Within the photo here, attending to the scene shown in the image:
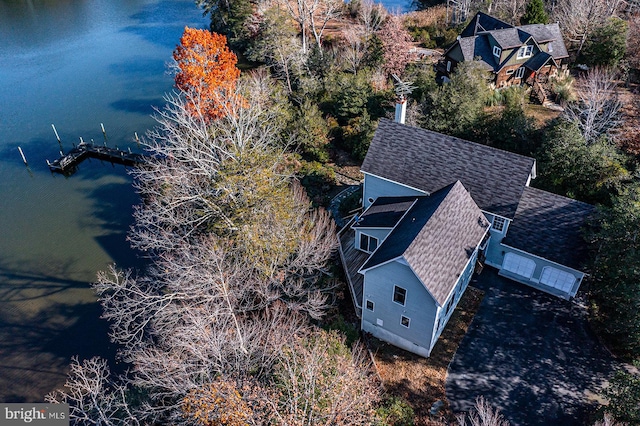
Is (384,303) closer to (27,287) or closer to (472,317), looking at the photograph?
(472,317)

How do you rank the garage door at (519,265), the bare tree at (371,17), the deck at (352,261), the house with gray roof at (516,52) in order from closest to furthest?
1. the garage door at (519,265)
2. the deck at (352,261)
3. the house with gray roof at (516,52)
4. the bare tree at (371,17)

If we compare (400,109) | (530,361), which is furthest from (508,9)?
(530,361)

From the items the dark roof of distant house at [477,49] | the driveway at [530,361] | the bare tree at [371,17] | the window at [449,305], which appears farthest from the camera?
the bare tree at [371,17]

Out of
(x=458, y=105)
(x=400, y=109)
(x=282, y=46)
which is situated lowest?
(x=458, y=105)

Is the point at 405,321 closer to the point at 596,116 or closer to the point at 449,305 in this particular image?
the point at 449,305

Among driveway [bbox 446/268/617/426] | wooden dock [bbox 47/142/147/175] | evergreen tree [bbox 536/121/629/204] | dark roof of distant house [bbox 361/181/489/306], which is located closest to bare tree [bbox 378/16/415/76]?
evergreen tree [bbox 536/121/629/204]

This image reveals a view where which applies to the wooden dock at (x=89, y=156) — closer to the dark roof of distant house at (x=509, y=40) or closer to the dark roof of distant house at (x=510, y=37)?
the dark roof of distant house at (x=509, y=40)

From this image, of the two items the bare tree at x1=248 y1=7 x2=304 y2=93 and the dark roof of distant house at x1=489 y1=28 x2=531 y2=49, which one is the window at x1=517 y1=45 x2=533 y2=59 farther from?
the bare tree at x1=248 y1=7 x2=304 y2=93

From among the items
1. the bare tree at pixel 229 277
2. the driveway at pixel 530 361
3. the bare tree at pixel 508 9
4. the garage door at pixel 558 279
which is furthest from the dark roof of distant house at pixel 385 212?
the bare tree at pixel 508 9

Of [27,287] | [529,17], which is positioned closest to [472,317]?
[27,287]
